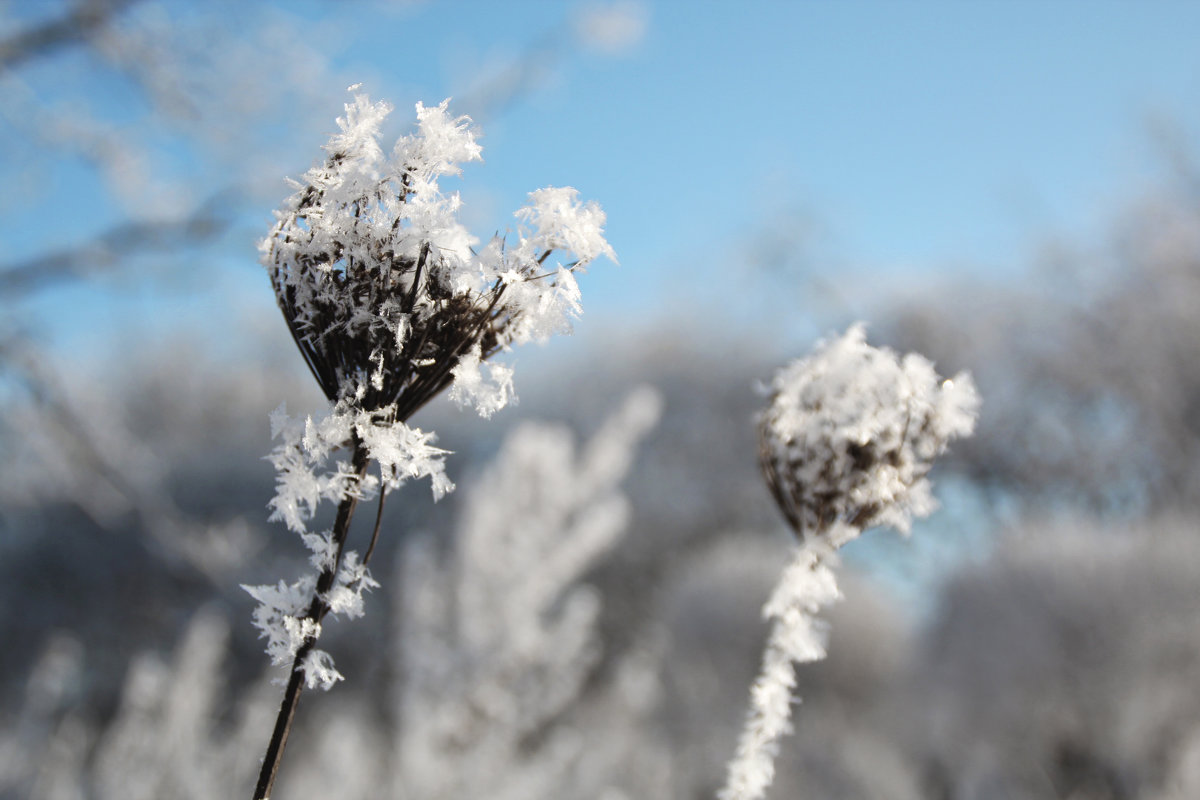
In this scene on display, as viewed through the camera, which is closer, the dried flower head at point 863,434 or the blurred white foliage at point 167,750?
the dried flower head at point 863,434

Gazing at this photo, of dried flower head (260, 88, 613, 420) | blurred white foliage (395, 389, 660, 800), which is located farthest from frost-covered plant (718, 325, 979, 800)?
blurred white foliage (395, 389, 660, 800)

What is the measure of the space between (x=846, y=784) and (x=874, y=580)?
426 centimetres

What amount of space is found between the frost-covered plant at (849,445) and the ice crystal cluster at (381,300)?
50 centimetres

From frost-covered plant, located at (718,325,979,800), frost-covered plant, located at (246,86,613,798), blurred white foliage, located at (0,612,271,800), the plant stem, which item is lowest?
the plant stem

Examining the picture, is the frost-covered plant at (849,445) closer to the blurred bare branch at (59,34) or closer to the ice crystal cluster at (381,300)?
the ice crystal cluster at (381,300)

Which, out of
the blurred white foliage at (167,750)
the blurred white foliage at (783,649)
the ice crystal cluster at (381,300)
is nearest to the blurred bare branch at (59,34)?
the ice crystal cluster at (381,300)

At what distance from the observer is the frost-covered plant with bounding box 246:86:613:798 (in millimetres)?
683

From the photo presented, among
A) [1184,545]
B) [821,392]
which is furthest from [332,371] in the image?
[1184,545]

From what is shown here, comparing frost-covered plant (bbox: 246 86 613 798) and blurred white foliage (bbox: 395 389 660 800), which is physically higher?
blurred white foliage (bbox: 395 389 660 800)

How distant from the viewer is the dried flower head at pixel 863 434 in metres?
1.06

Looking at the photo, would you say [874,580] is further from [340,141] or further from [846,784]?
[340,141]

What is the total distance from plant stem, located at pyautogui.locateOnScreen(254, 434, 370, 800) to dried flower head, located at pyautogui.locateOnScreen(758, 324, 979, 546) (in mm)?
643

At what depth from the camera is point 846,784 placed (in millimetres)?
9336

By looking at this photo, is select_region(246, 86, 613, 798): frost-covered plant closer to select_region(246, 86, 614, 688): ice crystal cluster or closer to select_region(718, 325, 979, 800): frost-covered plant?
select_region(246, 86, 614, 688): ice crystal cluster
